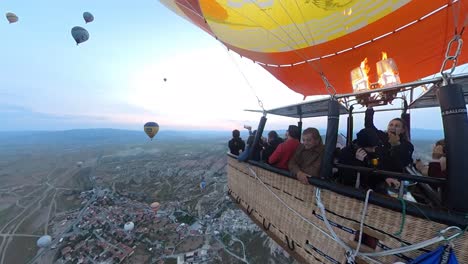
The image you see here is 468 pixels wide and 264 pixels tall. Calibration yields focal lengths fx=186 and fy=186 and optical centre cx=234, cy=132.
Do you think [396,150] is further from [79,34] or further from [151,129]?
[151,129]

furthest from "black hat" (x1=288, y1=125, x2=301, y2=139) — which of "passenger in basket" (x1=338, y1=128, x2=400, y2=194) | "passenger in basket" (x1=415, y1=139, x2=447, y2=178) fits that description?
"passenger in basket" (x1=415, y1=139, x2=447, y2=178)

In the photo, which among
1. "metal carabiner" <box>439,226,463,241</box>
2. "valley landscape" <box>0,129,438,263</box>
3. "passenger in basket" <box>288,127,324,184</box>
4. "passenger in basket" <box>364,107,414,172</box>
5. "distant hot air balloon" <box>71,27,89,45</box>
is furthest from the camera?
"valley landscape" <box>0,129,438,263</box>

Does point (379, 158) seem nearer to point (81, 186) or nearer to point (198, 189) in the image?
point (198, 189)

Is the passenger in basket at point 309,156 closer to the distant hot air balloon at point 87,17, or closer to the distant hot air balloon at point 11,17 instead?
the distant hot air balloon at point 87,17

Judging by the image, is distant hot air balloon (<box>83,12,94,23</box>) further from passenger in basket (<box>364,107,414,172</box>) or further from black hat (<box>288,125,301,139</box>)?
passenger in basket (<box>364,107,414,172</box>)

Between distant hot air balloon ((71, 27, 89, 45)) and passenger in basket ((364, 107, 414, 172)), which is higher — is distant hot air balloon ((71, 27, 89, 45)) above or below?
above

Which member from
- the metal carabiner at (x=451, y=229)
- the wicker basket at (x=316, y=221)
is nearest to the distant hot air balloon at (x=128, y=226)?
the wicker basket at (x=316, y=221)

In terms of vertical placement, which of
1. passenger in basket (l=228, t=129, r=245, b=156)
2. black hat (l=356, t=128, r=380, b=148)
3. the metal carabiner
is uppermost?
black hat (l=356, t=128, r=380, b=148)
